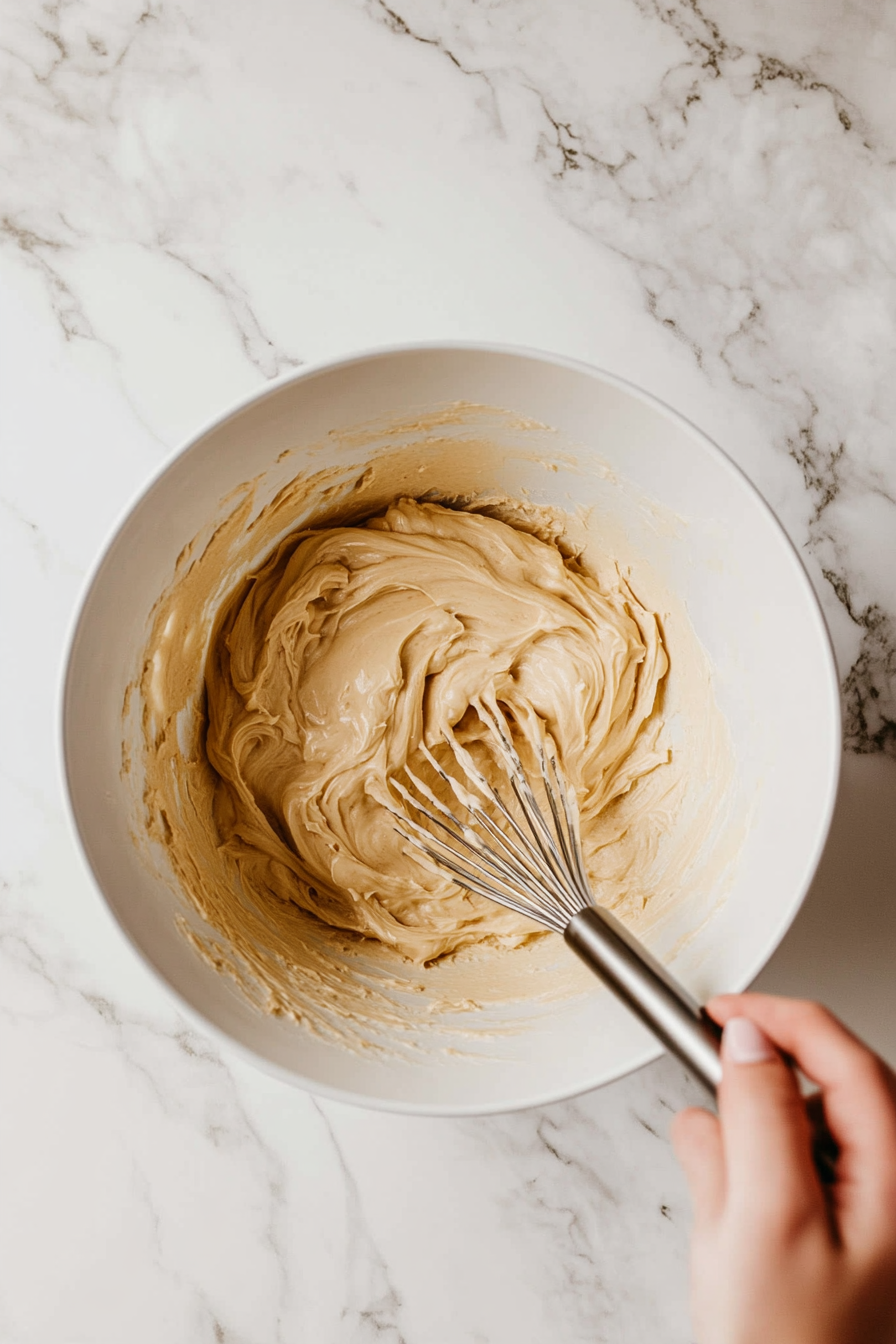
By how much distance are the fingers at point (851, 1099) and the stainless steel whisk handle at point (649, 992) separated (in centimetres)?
7

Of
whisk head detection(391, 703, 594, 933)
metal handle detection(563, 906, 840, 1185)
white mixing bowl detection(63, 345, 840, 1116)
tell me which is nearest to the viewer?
metal handle detection(563, 906, 840, 1185)

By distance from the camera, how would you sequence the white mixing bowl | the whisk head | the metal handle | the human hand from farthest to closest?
1. the whisk head
2. the white mixing bowl
3. the metal handle
4. the human hand

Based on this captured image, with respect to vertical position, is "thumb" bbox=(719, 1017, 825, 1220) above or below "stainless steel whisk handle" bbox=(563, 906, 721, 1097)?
above

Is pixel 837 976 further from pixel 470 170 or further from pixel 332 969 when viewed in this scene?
pixel 470 170

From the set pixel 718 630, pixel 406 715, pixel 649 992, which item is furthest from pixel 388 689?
pixel 649 992

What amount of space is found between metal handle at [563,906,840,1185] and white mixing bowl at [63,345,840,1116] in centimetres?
15

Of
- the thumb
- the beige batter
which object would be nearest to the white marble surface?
the beige batter

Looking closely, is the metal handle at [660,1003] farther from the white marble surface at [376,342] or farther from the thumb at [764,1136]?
the white marble surface at [376,342]

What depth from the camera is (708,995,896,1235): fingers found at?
78cm

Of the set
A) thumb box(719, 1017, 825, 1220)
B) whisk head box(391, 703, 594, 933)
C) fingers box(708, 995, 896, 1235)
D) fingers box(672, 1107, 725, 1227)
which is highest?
fingers box(708, 995, 896, 1235)

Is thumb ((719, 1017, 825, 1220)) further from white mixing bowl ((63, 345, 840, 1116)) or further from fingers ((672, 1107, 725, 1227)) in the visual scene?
white mixing bowl ((63, 345, 840, 1116))

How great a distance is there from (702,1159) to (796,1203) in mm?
114

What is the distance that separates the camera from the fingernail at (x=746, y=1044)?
0.83 metres

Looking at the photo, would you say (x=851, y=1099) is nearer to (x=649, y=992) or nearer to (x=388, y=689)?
(x=649, y=992)
